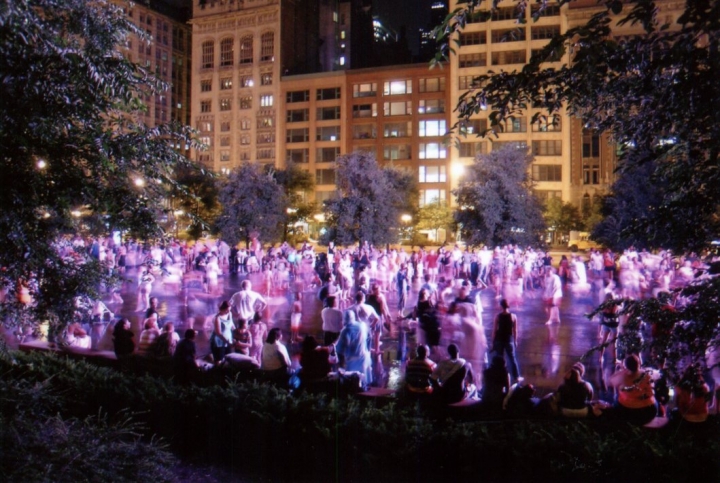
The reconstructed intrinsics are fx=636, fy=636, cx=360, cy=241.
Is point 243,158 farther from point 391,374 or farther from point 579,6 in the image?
point 391,374

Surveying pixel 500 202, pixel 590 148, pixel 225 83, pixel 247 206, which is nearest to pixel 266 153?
pixel 225 83

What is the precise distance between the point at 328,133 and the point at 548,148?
90.8ft

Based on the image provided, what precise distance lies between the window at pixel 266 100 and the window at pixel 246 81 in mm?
2590

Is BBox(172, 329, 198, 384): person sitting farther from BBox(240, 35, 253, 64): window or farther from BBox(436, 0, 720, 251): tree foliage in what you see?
BBox(240, 35, 253, 64): window

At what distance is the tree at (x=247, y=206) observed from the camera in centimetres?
4697

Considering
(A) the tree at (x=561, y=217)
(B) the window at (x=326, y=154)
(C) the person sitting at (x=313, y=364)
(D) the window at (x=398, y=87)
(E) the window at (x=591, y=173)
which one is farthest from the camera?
(B) the window at (x=326, y=154)

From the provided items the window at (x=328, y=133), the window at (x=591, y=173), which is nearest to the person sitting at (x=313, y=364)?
the window at (x=591, y=173)

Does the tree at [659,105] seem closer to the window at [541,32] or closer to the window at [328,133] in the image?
the window at [541,32]

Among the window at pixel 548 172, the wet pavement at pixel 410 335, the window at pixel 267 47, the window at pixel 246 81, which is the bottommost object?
the wet pavement at pixel 410 335

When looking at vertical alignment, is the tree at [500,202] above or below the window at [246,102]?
below

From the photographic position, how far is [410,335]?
16.6 metres

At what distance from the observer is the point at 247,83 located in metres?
87.7

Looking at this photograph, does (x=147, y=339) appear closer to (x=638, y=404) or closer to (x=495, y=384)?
(x=495, y=384)

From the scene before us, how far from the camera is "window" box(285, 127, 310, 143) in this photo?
82.9 metres
